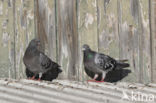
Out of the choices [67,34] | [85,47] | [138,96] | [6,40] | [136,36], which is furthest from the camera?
[6,40]

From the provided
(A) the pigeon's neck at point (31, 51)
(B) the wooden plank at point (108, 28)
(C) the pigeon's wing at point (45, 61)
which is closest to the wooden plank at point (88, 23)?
(B) the wooden plank at point (108, 28)

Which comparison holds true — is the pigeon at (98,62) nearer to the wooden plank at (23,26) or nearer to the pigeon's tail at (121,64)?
the pigeon's tail at (121,64)

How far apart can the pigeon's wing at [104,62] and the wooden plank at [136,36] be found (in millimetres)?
219

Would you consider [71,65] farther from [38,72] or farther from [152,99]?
[152,99]

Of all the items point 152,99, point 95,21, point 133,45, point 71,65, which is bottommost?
point 152,99

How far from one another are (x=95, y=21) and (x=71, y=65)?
2.16ft

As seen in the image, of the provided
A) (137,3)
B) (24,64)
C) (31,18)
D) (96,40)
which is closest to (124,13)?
(137,3)

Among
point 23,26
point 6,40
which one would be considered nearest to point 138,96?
point 23,26

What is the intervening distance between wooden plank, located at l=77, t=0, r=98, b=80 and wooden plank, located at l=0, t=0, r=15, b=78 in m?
0.92

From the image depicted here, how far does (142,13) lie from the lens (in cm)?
375

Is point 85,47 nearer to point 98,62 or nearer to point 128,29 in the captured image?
point 98,62

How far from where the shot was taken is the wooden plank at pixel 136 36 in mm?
3744

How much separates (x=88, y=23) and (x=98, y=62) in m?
0.54

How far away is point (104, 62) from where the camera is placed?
364 centimetres
